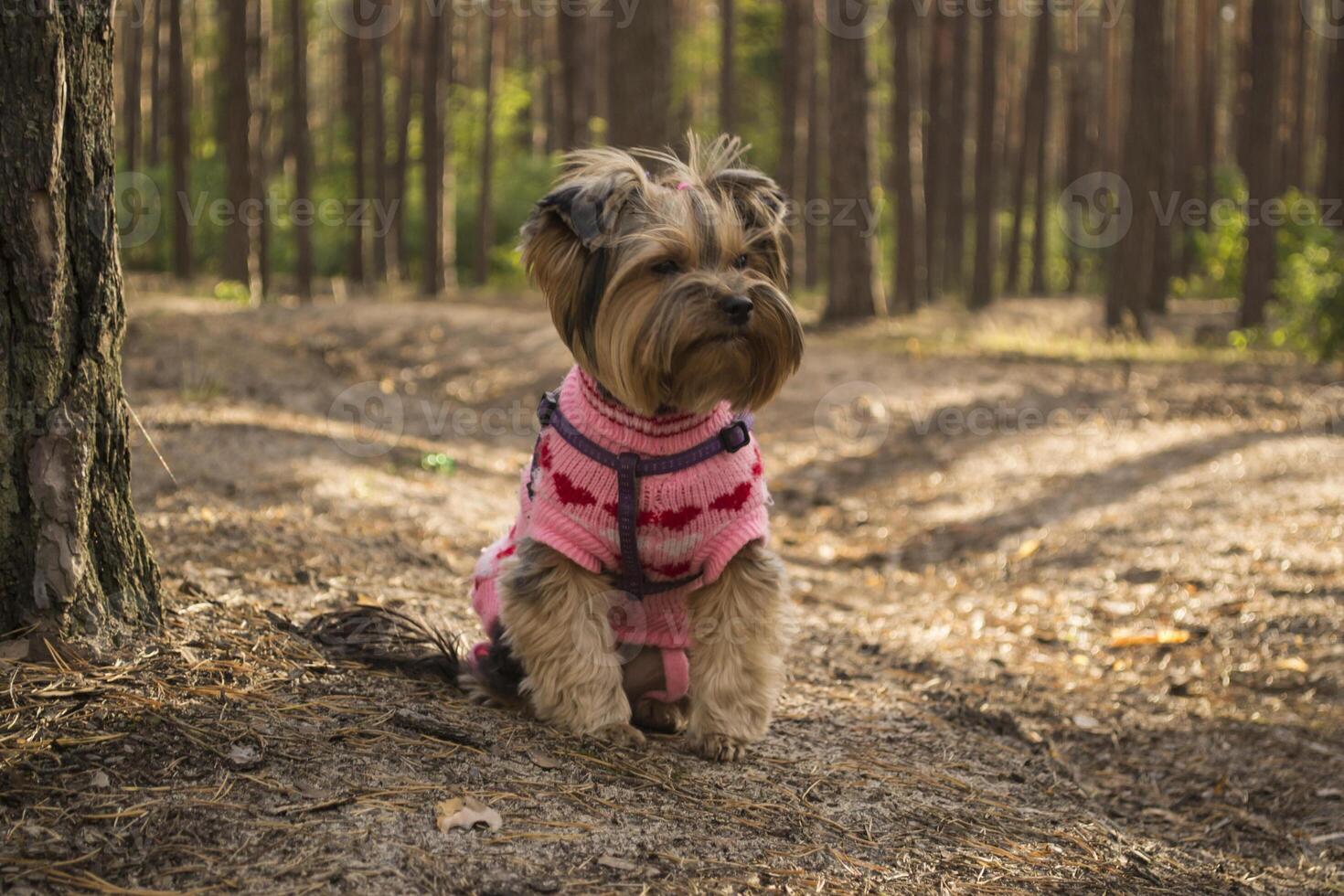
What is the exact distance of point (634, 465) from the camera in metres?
3.90

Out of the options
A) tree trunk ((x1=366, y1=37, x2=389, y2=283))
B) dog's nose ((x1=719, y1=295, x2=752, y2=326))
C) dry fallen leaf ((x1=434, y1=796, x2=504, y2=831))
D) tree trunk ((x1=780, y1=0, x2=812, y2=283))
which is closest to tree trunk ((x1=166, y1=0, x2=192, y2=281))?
tree trunk ((x1=366, y1=37, x2=389, y2=283))

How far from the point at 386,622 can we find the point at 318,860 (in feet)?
5.59

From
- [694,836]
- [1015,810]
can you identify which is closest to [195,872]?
[694,836]

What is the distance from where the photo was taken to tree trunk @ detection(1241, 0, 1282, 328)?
1761cm

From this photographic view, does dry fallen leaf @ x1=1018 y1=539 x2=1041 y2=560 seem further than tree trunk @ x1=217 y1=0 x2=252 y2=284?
No

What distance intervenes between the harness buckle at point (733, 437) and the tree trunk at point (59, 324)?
1874mm

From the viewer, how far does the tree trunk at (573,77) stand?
2553cm

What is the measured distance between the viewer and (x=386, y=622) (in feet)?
14.4

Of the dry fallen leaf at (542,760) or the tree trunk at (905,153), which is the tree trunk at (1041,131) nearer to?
the tree trunk at (905,153)

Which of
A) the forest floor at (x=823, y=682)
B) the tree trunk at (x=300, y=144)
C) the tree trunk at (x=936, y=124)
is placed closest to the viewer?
the forest floor at (x=823, y=682)

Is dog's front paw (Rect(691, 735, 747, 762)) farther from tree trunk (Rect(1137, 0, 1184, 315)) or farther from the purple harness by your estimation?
tree trunk (Rect(1137, 0, 1184, 315))

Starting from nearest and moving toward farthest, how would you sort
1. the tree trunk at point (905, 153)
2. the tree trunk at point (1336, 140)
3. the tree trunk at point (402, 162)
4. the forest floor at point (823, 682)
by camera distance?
the forest floor at point (823, 682) < the tree trunk at point (1336, 140) < the tree trunk at point (905, 153) < the tree trunk at point (402, 162)

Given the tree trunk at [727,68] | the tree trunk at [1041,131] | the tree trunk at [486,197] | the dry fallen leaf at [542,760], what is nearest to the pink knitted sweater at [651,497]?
the dry fallen leaf at [542,760]

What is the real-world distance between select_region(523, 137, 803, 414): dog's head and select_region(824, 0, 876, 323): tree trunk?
14.2 metres
